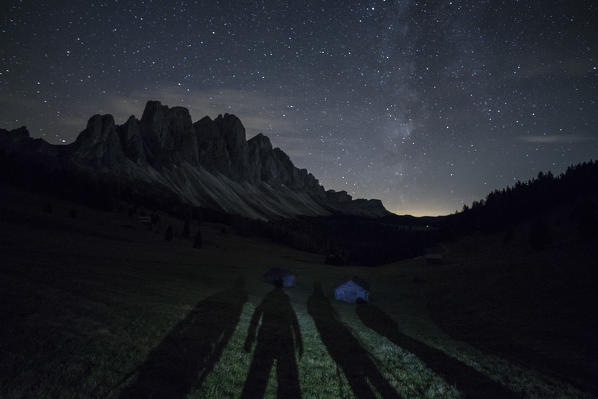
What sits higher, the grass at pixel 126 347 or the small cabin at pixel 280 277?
the grass at pixel 126 347

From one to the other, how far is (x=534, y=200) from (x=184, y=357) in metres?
144

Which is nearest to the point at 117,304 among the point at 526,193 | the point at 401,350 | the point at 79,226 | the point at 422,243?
the point at 401,350

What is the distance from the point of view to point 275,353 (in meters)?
15.9

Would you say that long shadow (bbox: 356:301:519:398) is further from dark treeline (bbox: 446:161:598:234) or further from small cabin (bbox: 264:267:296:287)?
dark treeline (bbox: 446:161:598:234)

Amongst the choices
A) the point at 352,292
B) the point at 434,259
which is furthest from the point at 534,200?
the point at 352,292

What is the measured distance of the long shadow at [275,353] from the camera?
11688mm

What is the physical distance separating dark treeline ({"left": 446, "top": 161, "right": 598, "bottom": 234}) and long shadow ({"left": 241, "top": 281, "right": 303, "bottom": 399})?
114416mm

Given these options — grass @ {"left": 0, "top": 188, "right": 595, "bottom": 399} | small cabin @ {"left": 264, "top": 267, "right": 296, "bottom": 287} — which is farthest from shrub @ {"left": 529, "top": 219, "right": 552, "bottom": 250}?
small cabin @ {"left": 264, "top": 267, "right": 296, "bottom": 287}

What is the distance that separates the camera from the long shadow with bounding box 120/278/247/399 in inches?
413

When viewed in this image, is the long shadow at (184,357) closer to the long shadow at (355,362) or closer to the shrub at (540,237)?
the long shadow at (355,362)

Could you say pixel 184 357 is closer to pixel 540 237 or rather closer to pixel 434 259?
pixel 434 259

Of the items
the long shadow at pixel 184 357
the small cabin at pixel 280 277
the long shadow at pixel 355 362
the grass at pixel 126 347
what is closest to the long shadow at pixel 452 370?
the grass at pixel 126 347

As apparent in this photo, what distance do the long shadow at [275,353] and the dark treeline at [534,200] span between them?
375 feet

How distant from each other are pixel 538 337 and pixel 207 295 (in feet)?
104
